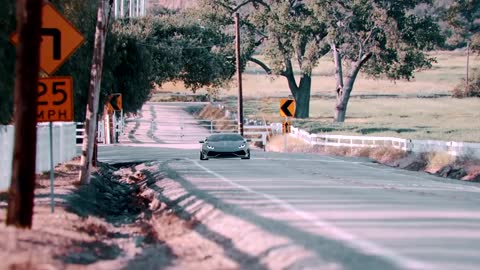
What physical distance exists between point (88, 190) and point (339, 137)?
29247 mm

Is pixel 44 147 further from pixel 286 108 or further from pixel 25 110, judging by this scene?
pixel 286 108

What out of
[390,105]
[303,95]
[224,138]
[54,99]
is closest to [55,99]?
[54,99]

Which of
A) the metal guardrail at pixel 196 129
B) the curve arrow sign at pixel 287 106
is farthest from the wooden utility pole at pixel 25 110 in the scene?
the metal guardrail at pixel 196 129

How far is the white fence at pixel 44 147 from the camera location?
70.1 feet

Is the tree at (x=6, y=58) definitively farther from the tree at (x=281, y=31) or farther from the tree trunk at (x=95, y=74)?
the tree at (x=281, y=31)

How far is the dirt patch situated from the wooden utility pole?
1.26ft

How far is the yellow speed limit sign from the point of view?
1605 centimetres

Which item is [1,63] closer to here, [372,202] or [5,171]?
[5,171]

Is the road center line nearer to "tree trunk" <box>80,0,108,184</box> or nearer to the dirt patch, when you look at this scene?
the dirt patch

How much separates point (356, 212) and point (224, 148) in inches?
903

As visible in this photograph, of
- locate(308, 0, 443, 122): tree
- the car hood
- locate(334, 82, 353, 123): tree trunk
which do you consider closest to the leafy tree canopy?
the car hood

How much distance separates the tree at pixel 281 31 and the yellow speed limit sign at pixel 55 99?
166 ft

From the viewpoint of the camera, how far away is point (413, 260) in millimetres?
11148

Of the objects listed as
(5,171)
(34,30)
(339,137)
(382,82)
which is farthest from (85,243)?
(382,82)
